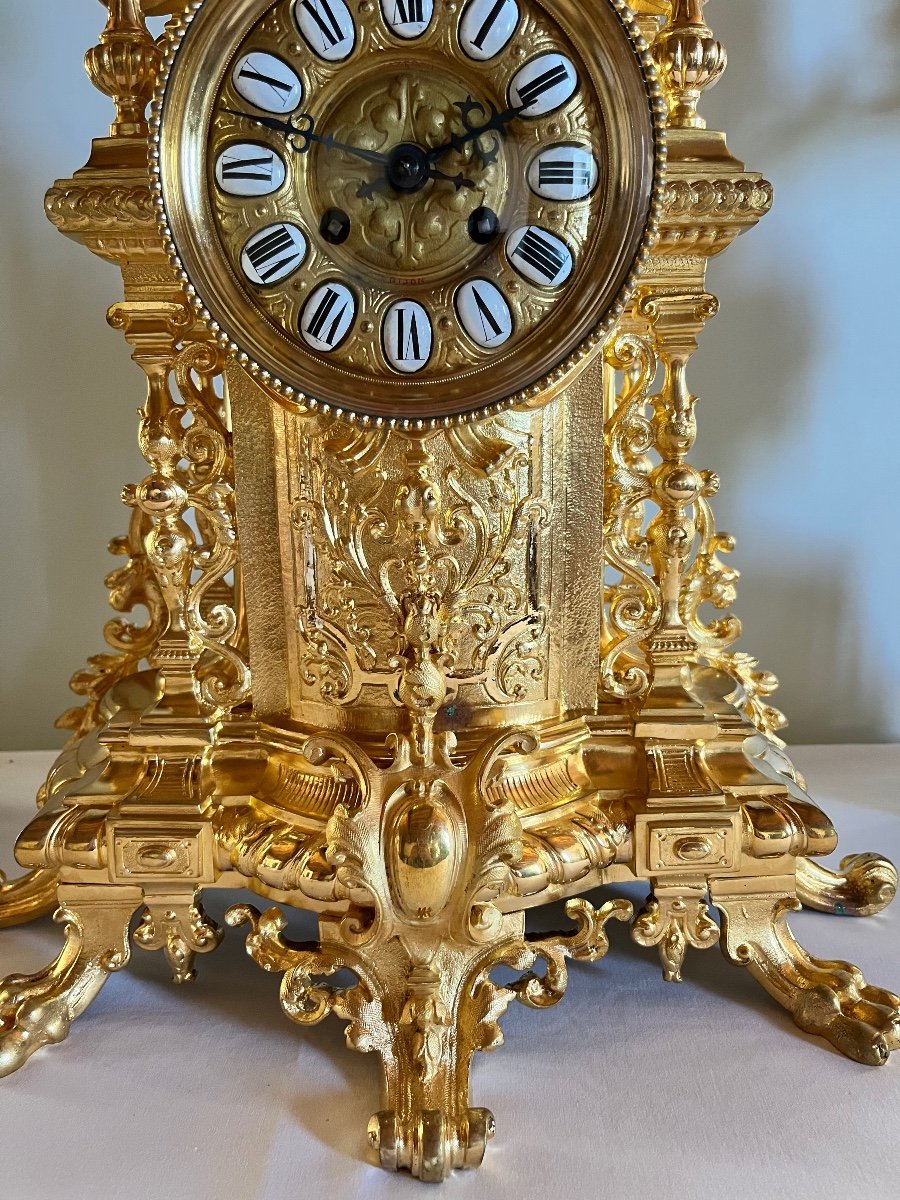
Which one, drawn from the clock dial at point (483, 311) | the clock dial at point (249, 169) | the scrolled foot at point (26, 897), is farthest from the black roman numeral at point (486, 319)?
the scrolled foot at point (26, 897)

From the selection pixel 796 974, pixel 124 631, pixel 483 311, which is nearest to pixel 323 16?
pixel 483 311

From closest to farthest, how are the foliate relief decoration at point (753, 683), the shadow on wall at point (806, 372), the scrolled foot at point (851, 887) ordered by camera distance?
1. the scrolled foot at point (851, 887)
2. the foliate relief decoration at point (753, 683)
3. the shadow on wall at point (806, 372)

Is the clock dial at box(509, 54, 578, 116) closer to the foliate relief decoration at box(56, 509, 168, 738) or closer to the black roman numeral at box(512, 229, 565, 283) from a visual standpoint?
the black roman numeral at box(512, 229, 565, 283)

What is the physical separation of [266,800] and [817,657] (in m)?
1.41

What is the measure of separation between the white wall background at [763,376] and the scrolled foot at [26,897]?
32.8 inches

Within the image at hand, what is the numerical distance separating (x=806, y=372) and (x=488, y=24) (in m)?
1.29

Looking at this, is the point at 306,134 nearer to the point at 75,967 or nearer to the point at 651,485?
the point at 651,485

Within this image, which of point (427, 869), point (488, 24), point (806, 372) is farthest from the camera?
point (806, 372)

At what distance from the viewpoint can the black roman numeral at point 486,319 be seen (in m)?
1.33

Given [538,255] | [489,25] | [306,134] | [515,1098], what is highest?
[489,25]

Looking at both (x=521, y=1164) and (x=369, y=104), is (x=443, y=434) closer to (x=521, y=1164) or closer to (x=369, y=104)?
(x=369, y=104)

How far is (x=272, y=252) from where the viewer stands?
133cm

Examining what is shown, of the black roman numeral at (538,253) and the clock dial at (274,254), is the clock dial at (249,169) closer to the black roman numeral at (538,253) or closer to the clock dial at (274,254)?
the clock dial at (274,254)

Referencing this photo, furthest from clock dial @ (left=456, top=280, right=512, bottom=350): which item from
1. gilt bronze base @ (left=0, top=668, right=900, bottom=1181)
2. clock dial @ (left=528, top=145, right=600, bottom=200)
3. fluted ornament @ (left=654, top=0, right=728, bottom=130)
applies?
gilt bronze base @ (left=0, top=668, right=900, bottom=1181)
